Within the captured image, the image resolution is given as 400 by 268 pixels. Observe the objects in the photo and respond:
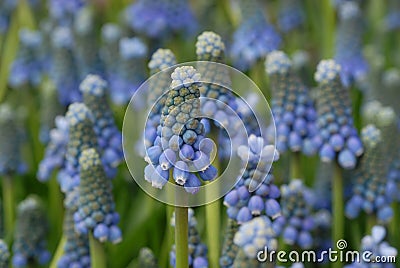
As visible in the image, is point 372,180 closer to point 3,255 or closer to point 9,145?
point 3,255

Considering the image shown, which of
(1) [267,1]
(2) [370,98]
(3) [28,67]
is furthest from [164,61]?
(1) [267,1]

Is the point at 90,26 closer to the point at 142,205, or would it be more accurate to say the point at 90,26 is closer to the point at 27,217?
the point at 142,205

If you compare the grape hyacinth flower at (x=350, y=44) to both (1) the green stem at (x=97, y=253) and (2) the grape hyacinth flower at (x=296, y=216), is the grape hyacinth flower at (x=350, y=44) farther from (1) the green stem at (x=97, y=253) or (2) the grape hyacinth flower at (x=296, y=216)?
(1) the green stem at (x=97, y=253)

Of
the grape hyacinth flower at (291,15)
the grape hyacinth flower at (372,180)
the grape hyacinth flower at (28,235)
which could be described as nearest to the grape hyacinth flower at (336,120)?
the grape hyacinth flower at (372,180)

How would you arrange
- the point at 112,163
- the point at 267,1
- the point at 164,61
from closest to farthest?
the point at 164,61 → the point at 112,163 → the point at 267,1

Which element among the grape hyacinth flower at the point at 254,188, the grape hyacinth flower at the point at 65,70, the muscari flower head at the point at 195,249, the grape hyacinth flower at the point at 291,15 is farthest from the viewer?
the grape hyacinth flower at the point at 291,15

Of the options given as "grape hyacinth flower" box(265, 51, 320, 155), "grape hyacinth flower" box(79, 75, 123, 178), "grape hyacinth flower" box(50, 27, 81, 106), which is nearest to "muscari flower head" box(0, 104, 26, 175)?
"grape hyacinth flower" box(50, 27, 81, 106)
